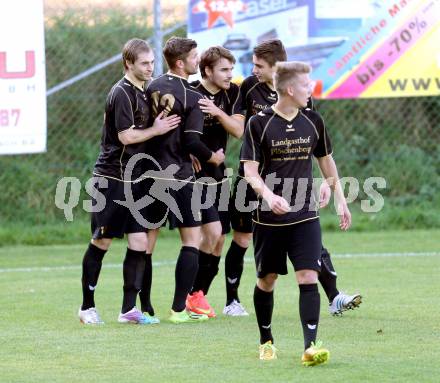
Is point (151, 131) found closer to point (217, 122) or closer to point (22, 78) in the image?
point (217, 122)

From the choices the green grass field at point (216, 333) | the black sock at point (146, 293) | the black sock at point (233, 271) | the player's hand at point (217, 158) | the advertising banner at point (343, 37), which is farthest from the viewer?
the advertising banner at point (343, 37)

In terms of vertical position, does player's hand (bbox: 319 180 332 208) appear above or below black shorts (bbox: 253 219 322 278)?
above

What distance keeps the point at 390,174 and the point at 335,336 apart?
23.8ft

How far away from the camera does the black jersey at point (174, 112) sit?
798 centimetres

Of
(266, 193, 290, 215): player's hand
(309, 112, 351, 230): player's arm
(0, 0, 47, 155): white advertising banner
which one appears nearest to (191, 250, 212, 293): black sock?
(309, 112, 351, 230): player's arm

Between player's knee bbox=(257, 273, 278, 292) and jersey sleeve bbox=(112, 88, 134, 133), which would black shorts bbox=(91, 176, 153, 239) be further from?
player's knee bbox=(257, 273, 278, 292)

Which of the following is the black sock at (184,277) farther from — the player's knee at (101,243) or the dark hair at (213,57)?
the dark hair at (213,57)

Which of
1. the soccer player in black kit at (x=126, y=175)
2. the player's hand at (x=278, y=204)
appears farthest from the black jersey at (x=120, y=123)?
the player's hand at (x=278, y=204)

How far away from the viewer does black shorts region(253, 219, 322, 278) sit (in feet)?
20.7

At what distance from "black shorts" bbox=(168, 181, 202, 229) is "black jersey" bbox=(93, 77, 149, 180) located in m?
0.31

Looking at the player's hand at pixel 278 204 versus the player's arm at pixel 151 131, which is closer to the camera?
the player's hand at pixel 278 204

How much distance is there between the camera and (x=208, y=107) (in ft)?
26.9

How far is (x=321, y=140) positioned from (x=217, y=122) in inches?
78.4

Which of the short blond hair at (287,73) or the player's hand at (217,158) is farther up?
the short blond hair at (287,73)
